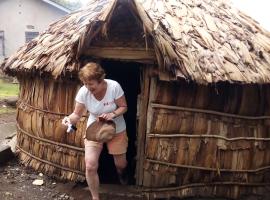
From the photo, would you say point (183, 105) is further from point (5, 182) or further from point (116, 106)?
point (5, 182)

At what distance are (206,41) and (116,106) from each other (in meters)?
2.19

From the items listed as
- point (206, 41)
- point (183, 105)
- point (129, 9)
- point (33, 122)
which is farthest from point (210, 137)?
point (33, 122)

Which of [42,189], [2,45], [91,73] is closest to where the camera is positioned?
[91,73]

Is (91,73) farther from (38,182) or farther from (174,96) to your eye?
(38,182)

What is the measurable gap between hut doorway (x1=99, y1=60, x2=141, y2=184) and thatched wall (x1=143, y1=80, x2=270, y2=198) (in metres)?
1.07

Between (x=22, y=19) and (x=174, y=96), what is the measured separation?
58.8ft

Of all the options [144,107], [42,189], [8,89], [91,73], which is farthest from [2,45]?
[91,73]

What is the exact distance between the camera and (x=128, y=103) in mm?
8344

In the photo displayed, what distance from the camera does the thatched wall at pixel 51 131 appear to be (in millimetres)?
6785

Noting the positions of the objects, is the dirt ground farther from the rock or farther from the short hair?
the short hair

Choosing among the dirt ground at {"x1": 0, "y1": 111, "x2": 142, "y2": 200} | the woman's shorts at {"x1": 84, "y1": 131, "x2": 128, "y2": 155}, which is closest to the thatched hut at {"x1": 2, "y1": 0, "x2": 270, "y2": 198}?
the dirt ground at {"x1": 0, "y1": 111, "x2": 142, "y2": 200}

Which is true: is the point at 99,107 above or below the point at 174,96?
below

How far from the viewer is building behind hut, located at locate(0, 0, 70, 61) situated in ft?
72.8

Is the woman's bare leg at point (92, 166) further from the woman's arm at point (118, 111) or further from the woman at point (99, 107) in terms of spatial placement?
the woman's arm at point (118, 111)
